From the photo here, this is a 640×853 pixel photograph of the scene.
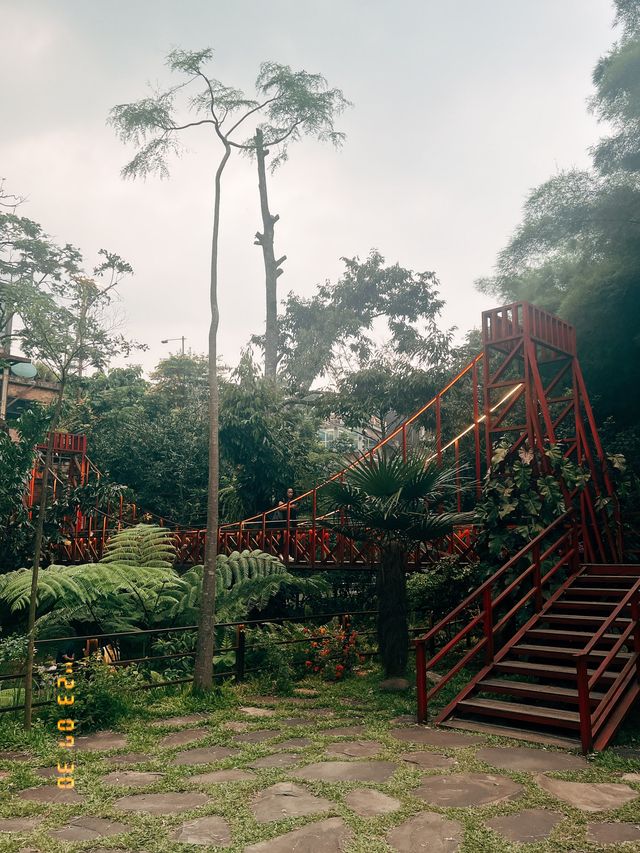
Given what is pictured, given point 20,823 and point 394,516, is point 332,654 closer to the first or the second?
point 394,516

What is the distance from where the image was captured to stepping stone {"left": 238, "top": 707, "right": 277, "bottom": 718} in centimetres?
648

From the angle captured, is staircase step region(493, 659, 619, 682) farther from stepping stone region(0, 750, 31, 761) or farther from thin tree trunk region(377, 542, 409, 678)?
stepping stone region(0, 750, 31, 761)

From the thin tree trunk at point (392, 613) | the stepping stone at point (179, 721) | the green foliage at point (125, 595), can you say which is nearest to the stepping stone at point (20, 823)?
the stepping stone at point (179, 721)

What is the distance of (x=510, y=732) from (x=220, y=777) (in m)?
2.47

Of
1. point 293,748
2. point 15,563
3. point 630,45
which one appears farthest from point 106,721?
point 630,45

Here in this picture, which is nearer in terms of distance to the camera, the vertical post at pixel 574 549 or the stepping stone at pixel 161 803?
the stepping stone at pixel 161 803

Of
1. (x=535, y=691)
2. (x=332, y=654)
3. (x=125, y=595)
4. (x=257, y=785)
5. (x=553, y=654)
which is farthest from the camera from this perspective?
(x=125, y=595)

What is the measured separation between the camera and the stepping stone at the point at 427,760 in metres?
4.84

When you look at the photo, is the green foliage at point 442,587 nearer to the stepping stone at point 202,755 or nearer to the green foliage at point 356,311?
the stepping stone at point 202,755

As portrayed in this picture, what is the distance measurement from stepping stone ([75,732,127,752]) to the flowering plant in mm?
2989

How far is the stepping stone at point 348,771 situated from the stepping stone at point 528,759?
735 millimetres

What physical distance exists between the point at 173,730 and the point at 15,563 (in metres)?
8.63

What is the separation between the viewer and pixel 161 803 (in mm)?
4121

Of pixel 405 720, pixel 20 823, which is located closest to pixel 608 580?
pixel 405 720
